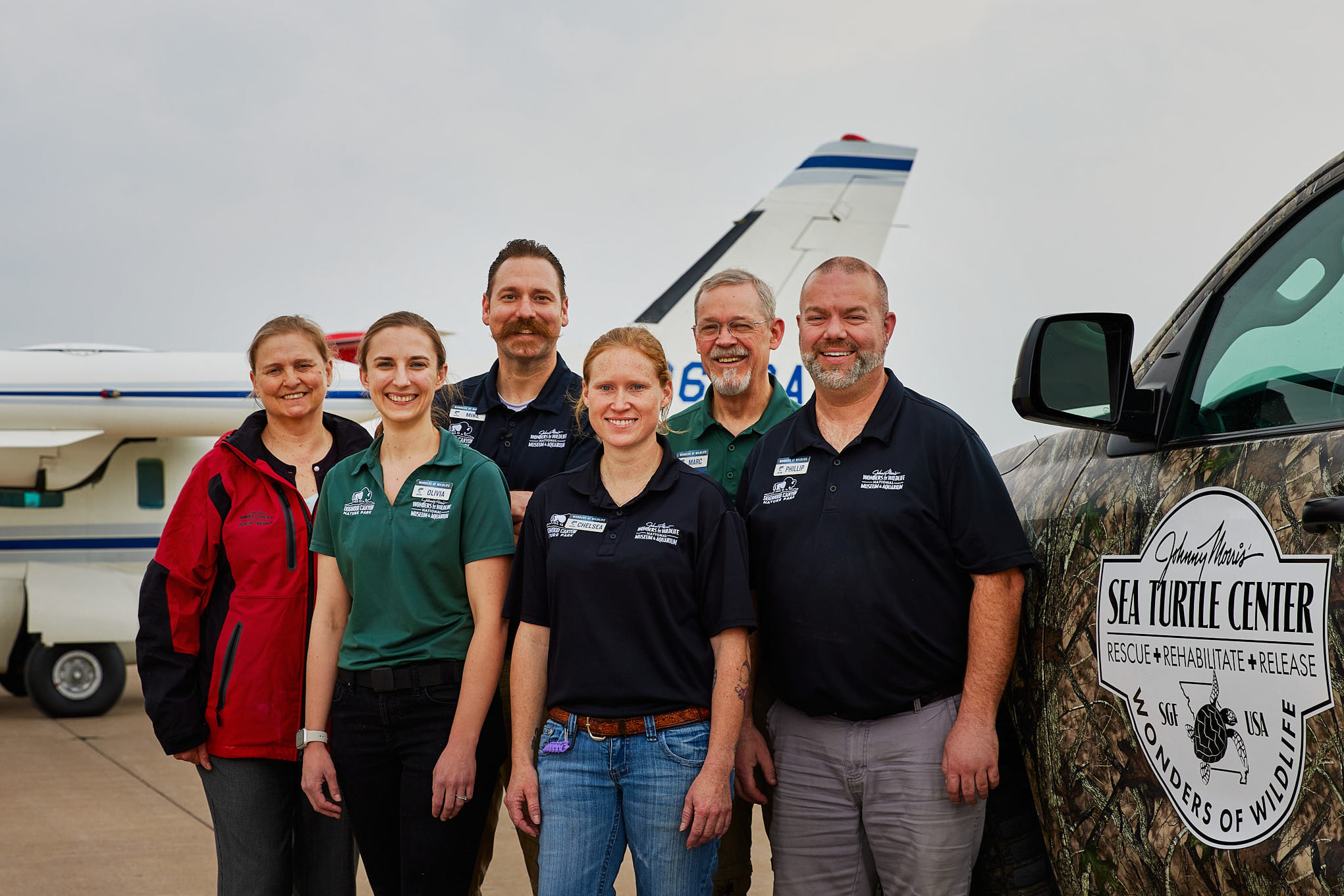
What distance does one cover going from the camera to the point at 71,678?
11.8 m

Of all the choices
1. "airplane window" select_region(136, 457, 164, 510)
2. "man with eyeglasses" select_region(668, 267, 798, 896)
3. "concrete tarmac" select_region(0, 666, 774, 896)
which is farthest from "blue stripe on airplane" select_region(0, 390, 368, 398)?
"man with eyeglasses" select_region(668, 267, 798, 896)

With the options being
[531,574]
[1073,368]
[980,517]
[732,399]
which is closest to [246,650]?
[531,574]

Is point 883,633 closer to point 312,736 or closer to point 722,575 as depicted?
point 722,575

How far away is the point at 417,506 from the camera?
129 inches

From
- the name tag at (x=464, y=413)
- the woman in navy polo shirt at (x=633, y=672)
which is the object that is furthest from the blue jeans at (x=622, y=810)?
the name tag at (x=464, y=413)

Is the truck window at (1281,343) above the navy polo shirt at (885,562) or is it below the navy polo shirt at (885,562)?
above

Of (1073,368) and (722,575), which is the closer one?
(1073,368)

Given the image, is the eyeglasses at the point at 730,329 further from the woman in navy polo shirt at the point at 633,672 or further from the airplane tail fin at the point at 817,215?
the airplane tail fin at the point at 817,215

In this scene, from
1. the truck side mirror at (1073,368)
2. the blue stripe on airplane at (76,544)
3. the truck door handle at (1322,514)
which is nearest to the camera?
the truck door handle at (1322,514)

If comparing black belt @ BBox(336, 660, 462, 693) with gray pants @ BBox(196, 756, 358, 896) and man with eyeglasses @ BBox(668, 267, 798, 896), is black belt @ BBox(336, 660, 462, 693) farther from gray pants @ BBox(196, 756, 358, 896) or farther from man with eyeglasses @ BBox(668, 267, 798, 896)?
man with eyeglasses @ BBox(668, 267, 798, 896)

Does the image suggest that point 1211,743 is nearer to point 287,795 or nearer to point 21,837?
point 287,795

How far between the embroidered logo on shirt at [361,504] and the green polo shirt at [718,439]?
3.25ft

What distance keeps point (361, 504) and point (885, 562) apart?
1.44m

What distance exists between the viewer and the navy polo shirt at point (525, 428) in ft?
12.8
